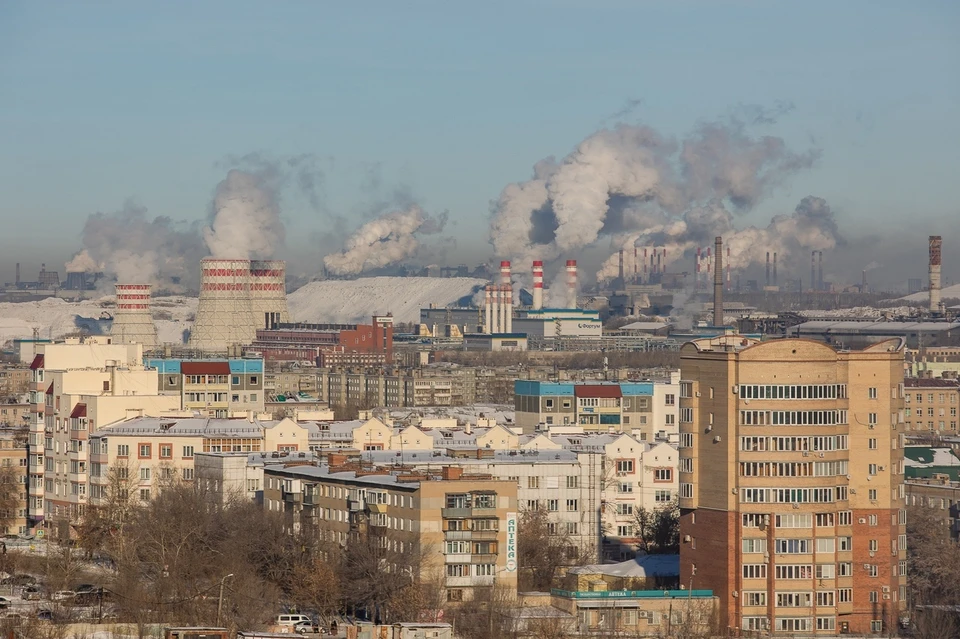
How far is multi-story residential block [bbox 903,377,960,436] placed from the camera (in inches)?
3231

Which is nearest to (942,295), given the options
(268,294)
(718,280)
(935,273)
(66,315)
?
(935,273)

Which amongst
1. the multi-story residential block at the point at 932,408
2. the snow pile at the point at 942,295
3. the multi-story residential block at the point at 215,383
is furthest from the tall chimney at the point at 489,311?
the multi-story residential block at the point at 215,383

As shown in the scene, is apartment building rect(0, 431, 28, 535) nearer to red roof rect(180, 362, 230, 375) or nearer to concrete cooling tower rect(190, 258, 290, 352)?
red roof rect(180, 362, 230, 375)

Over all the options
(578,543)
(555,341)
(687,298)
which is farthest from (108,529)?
(687,298)

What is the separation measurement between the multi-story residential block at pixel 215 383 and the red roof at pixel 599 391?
871 cm

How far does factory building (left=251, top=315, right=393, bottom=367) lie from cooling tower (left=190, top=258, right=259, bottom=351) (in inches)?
59.2

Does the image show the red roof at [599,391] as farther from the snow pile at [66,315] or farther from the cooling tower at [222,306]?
the snow pile at [66,315]

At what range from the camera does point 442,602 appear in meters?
35.2

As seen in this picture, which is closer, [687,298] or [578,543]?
[578,543]

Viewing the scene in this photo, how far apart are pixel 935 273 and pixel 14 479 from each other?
101865 mm

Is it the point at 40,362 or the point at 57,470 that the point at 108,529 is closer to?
the point at 57,470

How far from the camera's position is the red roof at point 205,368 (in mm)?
61562

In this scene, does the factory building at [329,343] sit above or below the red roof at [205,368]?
above

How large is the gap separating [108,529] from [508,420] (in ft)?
68.3
